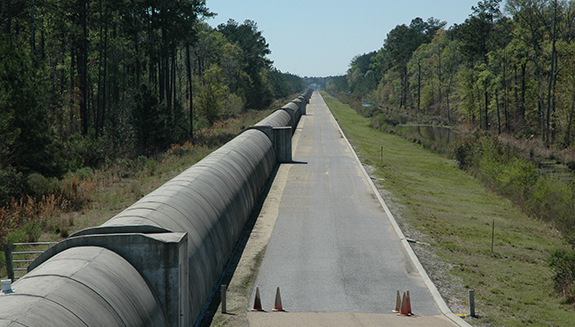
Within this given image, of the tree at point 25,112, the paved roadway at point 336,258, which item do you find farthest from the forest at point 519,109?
the tree at point 25,112

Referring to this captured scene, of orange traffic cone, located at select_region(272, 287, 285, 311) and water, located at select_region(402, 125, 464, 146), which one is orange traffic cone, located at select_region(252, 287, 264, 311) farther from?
water, located at select_region(402, 125, 464, 146)

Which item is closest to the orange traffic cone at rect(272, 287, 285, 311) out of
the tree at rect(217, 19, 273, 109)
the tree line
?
the tree line

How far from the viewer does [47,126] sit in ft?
79.4

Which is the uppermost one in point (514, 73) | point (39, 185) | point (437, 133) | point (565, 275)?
point (514, 73)

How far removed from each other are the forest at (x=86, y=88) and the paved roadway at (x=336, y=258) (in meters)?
13.0

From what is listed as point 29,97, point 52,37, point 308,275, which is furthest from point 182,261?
point 52,37

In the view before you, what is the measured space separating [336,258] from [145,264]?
27.9 feet

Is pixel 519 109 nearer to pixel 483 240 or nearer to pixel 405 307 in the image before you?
pixel 483 240

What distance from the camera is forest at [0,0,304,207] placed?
22.8 meters

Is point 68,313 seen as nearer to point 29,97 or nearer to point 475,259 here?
point 475,259

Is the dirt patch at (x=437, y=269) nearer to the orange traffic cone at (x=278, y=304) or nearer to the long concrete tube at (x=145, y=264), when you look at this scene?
the orange traffic cone at (x=278, y=304)

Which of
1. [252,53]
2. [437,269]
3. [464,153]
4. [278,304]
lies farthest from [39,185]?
[252,53]

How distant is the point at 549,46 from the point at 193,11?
136 feet

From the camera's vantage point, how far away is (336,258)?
16.2 meters
